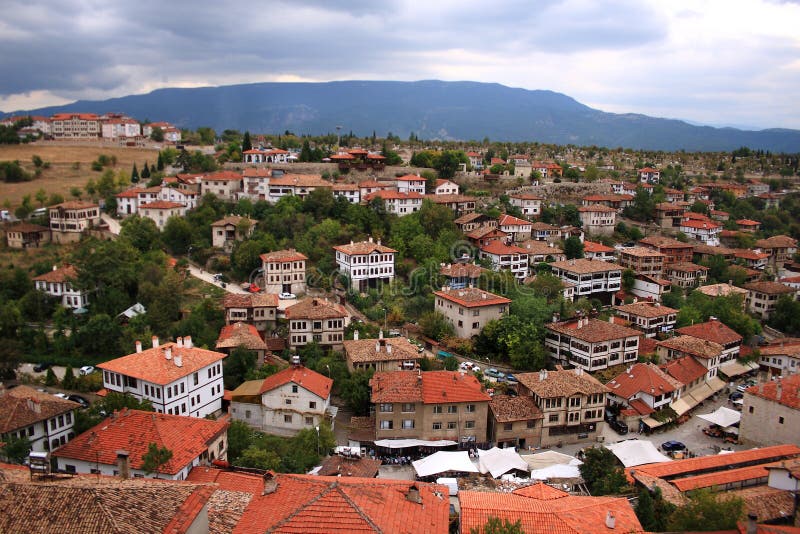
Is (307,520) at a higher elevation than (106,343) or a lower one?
higher

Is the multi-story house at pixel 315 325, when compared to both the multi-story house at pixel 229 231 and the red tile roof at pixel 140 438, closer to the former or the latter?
the red tile roof at pixel 140 438

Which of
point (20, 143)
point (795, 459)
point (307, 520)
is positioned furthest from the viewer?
point (20, 143)

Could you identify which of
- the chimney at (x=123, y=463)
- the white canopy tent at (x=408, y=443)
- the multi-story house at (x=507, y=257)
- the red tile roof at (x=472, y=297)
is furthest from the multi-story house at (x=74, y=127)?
the chimney at (x=123, y=463)

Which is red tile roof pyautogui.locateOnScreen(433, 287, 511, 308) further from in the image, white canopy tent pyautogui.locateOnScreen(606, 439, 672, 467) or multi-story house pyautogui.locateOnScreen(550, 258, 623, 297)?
white canopy tent pyautogui.locateOnScreen(606, 439, 672, 467)

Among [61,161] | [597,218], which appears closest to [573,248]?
[597,218]

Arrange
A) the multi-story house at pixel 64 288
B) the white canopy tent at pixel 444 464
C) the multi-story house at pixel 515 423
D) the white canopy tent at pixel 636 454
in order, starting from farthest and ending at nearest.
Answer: the multi-story house at pixel 64 288, the multi-story house at pixel 515 423, the white canopy tent at pixel 636 454, the white canopy tent at pixel 444 464

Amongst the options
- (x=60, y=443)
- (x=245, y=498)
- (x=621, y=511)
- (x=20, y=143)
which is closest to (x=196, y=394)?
(x=60, y=443)

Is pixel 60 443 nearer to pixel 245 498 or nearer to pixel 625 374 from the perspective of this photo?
pixel 245 498
